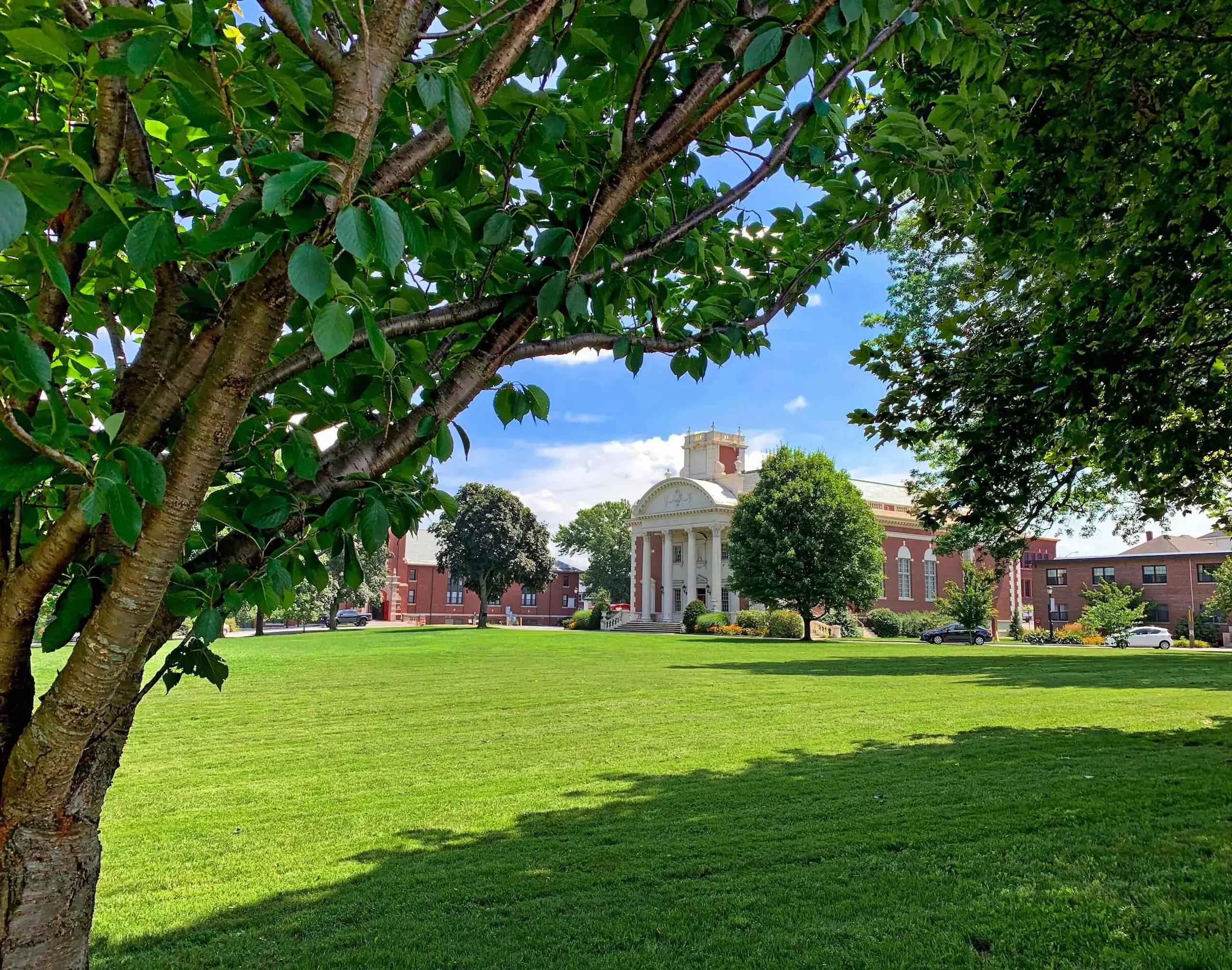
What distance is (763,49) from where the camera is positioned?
5.93 feet

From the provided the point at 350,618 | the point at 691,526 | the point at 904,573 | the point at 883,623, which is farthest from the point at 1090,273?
the point at 350,618

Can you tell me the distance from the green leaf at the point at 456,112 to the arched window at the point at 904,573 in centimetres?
6478

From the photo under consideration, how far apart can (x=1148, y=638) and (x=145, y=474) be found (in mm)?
55854

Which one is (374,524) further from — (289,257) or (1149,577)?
(1149,577)

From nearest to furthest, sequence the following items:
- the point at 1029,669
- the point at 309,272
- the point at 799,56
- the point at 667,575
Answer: the point at 309,272
the point at 799,56
the point at 1029,669
the point at 667,575

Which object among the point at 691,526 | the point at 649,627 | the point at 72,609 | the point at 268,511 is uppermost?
the point at 691,526

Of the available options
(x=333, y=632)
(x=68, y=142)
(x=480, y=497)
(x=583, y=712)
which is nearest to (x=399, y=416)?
(x=68, y=142)

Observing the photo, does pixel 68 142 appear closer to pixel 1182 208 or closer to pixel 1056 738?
pixel 1182 208

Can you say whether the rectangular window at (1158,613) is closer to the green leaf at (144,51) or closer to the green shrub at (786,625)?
the green shrub at (786,625)

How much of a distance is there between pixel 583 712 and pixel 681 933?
9091 mm

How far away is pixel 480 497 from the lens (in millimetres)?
57969

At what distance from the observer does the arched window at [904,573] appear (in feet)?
204

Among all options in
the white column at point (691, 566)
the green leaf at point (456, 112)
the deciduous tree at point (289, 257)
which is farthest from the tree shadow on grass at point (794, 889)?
the white column at point (691, 566)

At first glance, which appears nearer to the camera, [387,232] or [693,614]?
[387,232]
